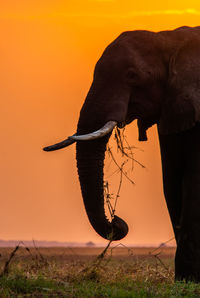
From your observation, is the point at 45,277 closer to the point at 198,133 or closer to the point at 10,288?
the point at 10,288

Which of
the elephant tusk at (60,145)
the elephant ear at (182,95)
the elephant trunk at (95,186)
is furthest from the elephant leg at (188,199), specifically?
the elephant tusk at (60,145)

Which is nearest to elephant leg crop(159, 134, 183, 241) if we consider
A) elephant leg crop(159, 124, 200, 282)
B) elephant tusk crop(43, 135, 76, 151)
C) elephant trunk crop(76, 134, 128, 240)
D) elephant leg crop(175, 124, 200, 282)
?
elephant leg crop(159, 124, 200, 282)

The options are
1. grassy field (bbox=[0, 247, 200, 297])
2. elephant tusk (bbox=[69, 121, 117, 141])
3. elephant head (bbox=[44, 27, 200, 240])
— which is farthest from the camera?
elephant head (bbox=[44, 27, 200, 240])

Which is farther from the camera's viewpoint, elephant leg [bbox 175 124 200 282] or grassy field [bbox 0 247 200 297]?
elephant leg [bbox 175 124 200 282]

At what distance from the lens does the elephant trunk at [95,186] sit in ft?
40.0

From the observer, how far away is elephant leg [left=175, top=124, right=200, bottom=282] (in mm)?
12133

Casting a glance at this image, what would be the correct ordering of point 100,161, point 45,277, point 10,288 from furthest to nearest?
point 100,161 < point 45,277 < point 10,288

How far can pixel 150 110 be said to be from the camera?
1234 cm

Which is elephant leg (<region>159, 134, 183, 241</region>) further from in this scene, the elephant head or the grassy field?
the grassy field

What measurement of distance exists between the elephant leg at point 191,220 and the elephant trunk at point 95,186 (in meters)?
0.74

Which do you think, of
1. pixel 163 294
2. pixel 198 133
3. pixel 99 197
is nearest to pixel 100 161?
pixel 99 197

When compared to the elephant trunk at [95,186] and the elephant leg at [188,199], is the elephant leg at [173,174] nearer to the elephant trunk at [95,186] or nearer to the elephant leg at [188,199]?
the elephant leg at [188,199]

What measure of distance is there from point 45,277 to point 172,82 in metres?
2.79

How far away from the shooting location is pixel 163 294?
10.6 m
